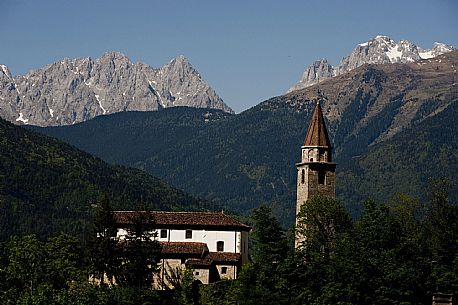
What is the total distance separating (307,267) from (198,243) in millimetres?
19234

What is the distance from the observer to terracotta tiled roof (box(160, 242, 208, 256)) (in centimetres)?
11431

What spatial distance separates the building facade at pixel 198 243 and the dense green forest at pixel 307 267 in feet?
10.6

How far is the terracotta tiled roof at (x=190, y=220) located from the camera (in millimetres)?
117625

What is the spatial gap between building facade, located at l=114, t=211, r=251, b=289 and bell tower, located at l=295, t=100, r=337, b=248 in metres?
8.02

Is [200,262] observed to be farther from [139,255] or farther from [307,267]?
[307,267]

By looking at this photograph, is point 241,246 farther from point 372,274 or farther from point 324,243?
point 372,274

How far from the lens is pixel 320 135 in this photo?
12225cm

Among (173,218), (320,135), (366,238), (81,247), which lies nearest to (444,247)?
(366,238)

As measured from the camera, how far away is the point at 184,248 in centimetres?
11531

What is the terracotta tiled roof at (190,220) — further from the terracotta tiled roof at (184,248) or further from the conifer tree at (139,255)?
the conifer tree at (139,255)

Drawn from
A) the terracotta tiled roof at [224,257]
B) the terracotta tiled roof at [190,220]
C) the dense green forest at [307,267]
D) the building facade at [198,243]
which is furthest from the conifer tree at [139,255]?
the terracotta tiled roof at [224,257]

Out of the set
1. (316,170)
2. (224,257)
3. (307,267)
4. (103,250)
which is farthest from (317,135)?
(103,250)

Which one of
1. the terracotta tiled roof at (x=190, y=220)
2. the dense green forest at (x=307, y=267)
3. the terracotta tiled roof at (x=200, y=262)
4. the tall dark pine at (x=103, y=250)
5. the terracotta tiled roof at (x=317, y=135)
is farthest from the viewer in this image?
the terracotta tiled roof at (x=317, y=135)

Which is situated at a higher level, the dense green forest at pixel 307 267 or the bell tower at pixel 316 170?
the bell tower at pixel 316 170
